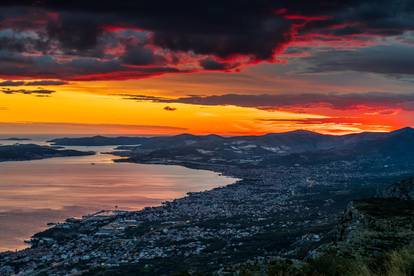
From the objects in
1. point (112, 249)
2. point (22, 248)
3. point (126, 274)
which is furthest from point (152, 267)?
point (22, 248)

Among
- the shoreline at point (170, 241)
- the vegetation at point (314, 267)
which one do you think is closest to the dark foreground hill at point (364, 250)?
the vegetation at point (314, 267)

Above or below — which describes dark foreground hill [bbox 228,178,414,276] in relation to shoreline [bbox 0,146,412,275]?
above

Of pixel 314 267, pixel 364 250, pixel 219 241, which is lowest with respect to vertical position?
pixel 219 241

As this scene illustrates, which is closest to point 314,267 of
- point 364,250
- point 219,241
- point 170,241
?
point 364,250

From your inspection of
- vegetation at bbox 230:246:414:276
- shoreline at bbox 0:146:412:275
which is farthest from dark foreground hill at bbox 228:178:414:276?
shoreline at bbox 0:146:412:275

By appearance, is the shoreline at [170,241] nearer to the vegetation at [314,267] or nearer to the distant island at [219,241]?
the distant island at [219,241]

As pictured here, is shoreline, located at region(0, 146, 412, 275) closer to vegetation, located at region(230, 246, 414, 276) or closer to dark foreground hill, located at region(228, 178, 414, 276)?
dark foreground hill, located at region(228, 178, 414, 276)

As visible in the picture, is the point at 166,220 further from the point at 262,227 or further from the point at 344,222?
the point at 344,222

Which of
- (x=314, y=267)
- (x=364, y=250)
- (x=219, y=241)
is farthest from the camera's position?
(x=219, y=241)

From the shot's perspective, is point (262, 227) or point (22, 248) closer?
point (22, 248)

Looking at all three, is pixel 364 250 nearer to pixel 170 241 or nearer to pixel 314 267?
pixel 314 267

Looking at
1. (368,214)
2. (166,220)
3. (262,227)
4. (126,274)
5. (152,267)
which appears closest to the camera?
(368,214)
